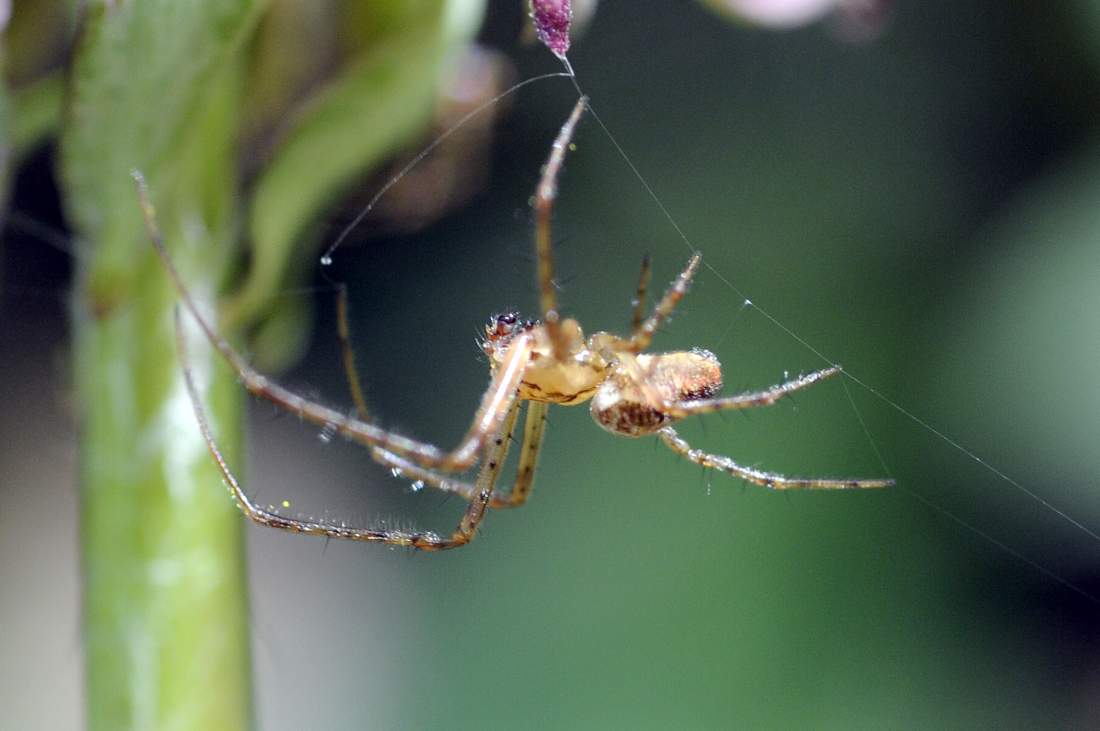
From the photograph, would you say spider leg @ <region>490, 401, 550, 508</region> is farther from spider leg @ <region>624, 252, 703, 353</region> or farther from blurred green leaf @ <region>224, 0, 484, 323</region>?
blurred green leaf @ <region>224, 0, 484, 323</region>

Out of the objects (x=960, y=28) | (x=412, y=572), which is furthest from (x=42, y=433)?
(x=960, y=28)

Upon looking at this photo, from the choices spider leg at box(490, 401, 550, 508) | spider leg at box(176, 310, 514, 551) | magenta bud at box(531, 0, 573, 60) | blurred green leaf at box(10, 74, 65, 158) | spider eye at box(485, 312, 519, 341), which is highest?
blurred green leaf at box(10, 74, 65, 158)

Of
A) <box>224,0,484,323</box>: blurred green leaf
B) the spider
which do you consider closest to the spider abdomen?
the spider

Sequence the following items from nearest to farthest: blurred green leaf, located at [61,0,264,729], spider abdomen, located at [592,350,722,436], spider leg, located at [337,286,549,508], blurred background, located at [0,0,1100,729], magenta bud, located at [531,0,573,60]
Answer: magenta bud, located at [531,0,573,60], blurred green leaf, located at [61,0,264,729], spider abdomen, located at [592,350,722,436], spider leg, located at [337,286,549,508], blurred background, located at [0,0,1100,729]

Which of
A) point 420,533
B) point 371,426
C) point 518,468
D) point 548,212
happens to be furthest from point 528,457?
point 548,212

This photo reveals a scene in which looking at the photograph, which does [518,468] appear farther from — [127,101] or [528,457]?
[127,101]

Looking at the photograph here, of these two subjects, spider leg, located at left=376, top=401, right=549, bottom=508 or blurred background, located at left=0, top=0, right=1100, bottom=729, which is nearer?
spider leg, located at left=376, top=401, right=549, bottom=508

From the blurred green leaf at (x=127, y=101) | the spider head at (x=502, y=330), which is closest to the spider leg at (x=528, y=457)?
the spider head at (x=502, y=330)
